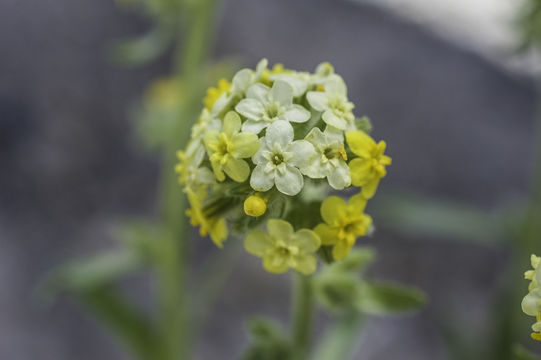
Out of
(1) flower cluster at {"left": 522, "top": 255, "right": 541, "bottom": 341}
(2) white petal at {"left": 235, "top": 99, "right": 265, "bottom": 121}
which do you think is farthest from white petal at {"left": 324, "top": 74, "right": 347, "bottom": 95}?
(1) flower cluster at {"left": 522, "top": 255, "right": 541, "bottom": 341}

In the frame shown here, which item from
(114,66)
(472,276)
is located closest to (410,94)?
(472,276)

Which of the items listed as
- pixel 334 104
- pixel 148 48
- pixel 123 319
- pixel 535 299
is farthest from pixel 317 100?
pixel 148 48

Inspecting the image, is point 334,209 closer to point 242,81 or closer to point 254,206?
point 254,206

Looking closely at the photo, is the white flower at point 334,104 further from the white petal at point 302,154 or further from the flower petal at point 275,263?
the flower petal at point 275,263

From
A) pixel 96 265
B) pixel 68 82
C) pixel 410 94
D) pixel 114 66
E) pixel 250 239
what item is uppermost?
pixel 410 94

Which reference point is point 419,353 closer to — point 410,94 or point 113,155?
point 410,94

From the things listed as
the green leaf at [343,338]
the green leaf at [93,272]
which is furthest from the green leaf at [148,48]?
the green leaf at [343,338]
